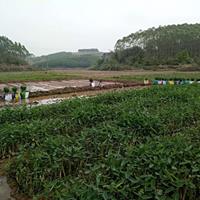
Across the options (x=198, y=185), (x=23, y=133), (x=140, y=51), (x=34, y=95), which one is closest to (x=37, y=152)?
(x=23, y=133)

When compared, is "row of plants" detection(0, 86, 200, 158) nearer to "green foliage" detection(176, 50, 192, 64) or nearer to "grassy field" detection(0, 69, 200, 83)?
"grassy field" detection(0, 69, 200, 83)

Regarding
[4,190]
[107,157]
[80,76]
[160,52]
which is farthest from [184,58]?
[4,190]

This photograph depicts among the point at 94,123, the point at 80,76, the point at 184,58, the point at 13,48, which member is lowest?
the point at 80,76

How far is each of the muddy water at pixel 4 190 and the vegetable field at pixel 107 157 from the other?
0.17m

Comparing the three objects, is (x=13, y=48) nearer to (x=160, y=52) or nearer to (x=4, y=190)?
(x=160, y=52)

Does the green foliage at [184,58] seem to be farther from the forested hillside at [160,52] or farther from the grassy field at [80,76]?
the grassy field at [80,76]

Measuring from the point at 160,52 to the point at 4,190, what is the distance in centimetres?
5735

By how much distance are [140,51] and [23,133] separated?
181 feet

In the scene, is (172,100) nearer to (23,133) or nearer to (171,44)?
(23,133)

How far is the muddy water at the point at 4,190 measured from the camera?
13.2 ft

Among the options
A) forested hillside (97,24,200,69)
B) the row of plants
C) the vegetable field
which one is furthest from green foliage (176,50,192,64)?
the vegetable field

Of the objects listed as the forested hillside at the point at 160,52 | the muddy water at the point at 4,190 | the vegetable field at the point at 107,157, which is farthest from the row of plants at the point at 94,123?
the forested hillside at the point at 160,52

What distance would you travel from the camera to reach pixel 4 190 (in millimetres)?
4234

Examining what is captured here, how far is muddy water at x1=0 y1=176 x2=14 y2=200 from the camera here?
4020 mm
